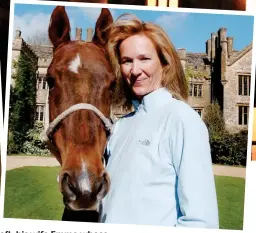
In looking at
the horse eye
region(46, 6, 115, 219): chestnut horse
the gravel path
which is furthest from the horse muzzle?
the horse eye

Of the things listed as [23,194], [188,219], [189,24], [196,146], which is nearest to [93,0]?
[189,24]

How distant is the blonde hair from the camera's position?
6.71 ft

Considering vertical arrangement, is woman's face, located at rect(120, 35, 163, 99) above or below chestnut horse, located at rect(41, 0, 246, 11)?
below

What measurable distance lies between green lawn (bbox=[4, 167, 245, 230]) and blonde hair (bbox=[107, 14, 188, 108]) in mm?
495

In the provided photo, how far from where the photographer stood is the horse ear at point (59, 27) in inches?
81.3

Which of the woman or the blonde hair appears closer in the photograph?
the woman

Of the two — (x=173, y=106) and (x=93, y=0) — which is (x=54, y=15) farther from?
(x=173, y=106)

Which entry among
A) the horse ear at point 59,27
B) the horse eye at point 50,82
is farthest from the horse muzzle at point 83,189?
the horse ear at point 59,27

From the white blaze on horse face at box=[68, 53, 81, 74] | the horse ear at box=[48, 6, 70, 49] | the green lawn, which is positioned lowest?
the green lawn

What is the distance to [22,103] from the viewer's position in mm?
2068

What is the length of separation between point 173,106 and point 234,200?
577mm

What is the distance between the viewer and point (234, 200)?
2.06 meters

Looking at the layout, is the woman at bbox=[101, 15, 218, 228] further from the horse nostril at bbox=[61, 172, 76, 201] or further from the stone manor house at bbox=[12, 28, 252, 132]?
the horse nostril at bbox=[61, 172, 76, 201]

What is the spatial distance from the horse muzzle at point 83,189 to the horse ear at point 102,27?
0.68 meters
